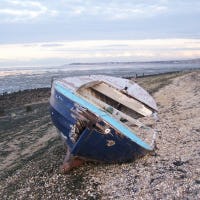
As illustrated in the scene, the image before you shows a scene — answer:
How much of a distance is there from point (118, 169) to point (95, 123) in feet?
4.48

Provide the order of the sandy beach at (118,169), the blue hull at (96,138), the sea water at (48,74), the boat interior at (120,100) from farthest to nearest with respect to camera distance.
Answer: the sea water at (48,74), the boat interior at (120,100), the blue hull at (96,138), the sandy beach at (118,169)

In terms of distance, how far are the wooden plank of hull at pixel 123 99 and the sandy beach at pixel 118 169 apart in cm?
84

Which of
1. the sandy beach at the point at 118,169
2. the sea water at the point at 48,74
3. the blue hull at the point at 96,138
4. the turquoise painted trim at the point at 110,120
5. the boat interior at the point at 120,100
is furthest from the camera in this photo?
the sea water at the point at 48,74

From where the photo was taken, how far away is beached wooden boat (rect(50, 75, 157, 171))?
11.1 metres

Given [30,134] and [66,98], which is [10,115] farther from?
[66,98]

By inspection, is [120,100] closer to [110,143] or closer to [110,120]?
[110,120]

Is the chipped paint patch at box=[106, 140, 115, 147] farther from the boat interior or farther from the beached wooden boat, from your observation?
the boat interior

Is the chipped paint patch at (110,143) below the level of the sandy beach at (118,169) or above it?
above

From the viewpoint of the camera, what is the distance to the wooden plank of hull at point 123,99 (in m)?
14.2

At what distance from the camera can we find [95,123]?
434 inches

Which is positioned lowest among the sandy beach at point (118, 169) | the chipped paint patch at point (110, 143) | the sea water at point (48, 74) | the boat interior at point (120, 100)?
the sea water at point (48, 74)

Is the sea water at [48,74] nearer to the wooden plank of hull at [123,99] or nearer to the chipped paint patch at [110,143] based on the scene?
the wooden plank of hull at [123,99]

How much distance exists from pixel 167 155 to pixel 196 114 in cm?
393

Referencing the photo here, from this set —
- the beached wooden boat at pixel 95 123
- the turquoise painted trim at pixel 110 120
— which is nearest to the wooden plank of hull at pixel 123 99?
the beached wooden boat at pixel 95 123
